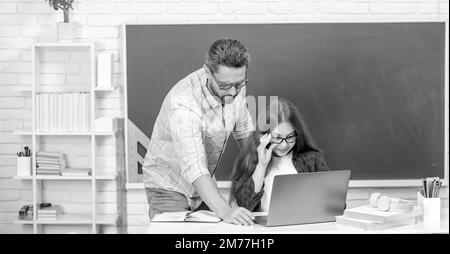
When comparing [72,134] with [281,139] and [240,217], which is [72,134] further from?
[240,217]

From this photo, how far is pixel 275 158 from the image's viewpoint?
2117 millimetres

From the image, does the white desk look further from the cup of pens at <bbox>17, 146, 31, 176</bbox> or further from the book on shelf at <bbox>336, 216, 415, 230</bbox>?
the cup of pens at <bbox>17, 146, 31, 176</bbox>

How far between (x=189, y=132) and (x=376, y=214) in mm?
620

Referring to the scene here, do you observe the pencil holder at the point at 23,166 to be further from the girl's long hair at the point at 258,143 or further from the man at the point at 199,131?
the girl's long hair at the point at 258,143

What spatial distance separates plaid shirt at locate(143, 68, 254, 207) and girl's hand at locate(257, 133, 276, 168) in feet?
0.57

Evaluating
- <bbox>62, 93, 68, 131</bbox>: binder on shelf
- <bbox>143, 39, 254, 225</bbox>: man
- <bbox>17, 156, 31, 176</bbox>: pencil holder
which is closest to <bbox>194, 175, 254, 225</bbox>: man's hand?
<bbox>143, 39, 254, 225</bbox>: man

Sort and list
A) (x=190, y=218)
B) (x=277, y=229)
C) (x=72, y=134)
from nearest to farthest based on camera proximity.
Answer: (x=277, y=229) < (x=190, y=218) < (x=72, y=134)

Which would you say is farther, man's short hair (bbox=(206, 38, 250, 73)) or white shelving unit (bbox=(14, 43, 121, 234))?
white shelving unit (bbox=(14, 43, 121, 234))

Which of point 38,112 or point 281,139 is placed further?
point 38,112

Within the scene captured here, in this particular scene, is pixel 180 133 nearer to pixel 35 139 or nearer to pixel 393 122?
pixel 35 139

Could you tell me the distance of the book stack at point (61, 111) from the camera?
8.69ft

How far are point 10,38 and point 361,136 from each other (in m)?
1.62

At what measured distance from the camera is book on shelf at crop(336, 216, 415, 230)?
151 cm

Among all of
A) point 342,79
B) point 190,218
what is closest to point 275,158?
point 190,218
